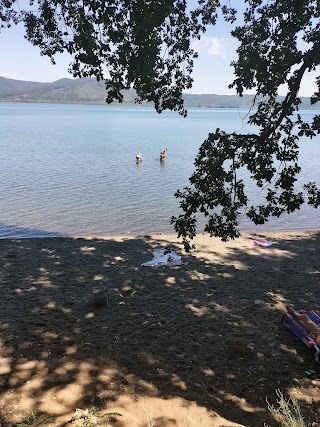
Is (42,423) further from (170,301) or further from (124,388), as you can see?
(170,301)

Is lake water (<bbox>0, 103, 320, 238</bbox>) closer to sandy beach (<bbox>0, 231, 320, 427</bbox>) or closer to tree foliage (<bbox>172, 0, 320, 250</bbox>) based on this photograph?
tree foliage (<bbox>172, 0, 320, 250</bbox>)

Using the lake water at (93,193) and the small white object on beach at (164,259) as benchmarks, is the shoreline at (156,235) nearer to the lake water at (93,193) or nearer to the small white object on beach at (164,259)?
the lake water at (93,193)

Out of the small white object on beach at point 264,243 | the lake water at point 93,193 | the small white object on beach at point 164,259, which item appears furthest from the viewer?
the lake water at point 93,193

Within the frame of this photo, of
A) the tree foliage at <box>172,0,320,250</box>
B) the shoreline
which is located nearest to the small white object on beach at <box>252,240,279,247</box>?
the shoreline

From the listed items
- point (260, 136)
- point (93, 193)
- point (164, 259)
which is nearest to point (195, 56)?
point (260, 136)

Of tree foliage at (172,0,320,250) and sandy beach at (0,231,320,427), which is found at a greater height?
tree foliage at (172,0,320,250)

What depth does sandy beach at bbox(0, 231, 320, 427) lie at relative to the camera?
685cm

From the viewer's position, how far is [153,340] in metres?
9.34

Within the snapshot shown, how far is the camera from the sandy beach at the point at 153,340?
270 inches

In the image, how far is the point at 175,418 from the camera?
21.3ft

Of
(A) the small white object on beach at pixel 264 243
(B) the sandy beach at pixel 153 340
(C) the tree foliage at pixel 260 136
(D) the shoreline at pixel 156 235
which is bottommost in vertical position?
(D) the shoreline at pixel 156 235

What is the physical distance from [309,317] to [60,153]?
47.5 m

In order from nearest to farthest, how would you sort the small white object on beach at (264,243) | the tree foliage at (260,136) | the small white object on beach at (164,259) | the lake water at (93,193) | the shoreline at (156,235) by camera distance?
1. the tree foliage at (260,136)
2. the small white object on beach at (164,259)
3. the small white object on beach at (264,243)
4. the shoreline at (156,235)
5. the lake water at (93,193)

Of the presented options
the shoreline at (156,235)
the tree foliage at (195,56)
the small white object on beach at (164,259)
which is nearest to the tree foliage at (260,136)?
the tree foliage at (195,56)
